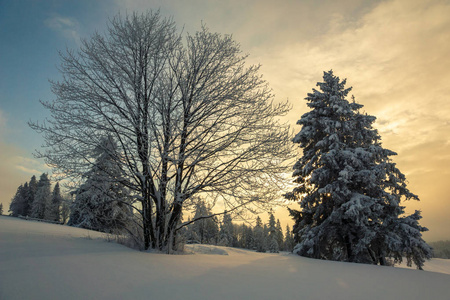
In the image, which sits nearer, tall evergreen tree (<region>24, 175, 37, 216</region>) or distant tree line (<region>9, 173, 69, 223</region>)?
distant tree line (<region>9, 173, 69, 223</region>)

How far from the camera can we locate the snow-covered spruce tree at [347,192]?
35.2 feet

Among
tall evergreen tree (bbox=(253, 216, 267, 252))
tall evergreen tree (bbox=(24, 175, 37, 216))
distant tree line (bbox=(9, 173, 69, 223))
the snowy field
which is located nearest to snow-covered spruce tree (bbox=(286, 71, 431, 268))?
the snowy field

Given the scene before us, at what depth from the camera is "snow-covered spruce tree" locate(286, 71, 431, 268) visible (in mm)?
10742

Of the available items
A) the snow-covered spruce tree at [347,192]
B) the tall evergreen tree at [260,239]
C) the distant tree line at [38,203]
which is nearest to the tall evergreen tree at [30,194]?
the distant tree line at [38,203]

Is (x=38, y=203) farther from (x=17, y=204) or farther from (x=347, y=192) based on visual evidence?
(x=347, y=192)

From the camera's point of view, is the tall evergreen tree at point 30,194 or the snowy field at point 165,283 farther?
the tall evergreen tree at point 30,194

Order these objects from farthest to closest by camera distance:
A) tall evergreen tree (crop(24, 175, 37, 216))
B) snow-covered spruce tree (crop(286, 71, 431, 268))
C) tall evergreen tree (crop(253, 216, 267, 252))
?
tall evergreen tree (crop(253, 216, 267, 252)) → tall evergreen tree (crop(24, 175, 37, 216)) → snow-covered spruce tree (crop(286, 71, 431, 268))

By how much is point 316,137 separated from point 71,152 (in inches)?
477

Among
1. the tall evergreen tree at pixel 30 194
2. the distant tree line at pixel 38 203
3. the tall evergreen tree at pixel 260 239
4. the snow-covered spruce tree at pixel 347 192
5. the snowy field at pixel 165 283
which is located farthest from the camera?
the tall evergreen tree at pixel 260 239

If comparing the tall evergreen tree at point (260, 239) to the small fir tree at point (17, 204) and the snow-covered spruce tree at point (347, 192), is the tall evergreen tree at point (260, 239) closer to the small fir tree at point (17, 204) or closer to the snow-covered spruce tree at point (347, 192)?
the snow-covered spruce tree at point (347, 192)

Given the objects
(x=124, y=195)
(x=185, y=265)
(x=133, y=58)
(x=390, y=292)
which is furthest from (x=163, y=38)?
(x=390, y=292)

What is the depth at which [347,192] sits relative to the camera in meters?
11.1

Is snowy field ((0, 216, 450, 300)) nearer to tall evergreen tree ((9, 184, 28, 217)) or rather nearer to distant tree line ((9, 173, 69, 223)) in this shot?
distant tree line ((9, 173, 69, 223))

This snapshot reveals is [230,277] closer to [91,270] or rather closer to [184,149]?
[91,270]
